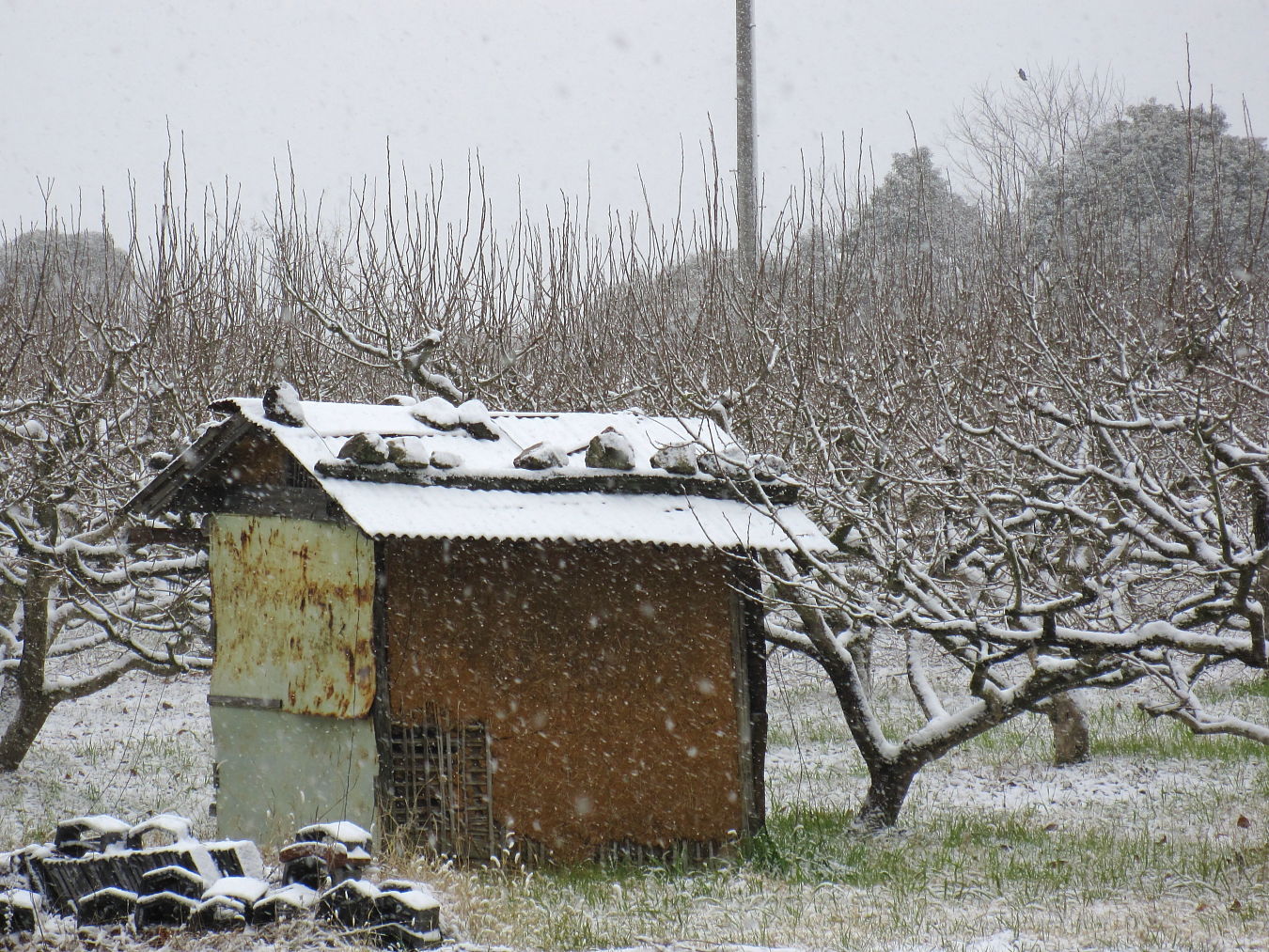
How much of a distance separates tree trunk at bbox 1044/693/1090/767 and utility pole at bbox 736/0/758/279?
4.85m

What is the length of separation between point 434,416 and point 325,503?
0.93 m

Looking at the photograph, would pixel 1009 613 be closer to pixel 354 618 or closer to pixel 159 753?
pixel 354 618

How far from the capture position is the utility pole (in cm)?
1169

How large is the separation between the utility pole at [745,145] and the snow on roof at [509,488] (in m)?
4.32

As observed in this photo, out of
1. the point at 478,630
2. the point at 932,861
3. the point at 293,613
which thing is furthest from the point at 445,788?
the point at 932,861

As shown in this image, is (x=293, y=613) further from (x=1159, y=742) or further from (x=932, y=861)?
(x=1159, y=742)

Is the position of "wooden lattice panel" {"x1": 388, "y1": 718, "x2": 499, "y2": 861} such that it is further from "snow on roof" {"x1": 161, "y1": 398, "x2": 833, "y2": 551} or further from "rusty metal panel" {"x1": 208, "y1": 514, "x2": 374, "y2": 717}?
"snow on roof" {"x1": 161, "y1": 398, "x2": 833, "y2": 551}

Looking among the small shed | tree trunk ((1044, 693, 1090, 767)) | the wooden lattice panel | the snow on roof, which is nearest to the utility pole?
the snow on roof

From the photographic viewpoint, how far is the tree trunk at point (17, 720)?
1011cm

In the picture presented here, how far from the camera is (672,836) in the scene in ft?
23.1

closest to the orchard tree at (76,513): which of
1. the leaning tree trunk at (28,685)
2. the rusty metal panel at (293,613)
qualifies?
the leaning tree trunk at (28,685)

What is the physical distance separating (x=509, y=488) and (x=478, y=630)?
844 millimetres

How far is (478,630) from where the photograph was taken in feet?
22.5

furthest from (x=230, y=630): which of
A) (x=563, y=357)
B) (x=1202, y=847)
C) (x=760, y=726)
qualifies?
(x=1202, y=847)
